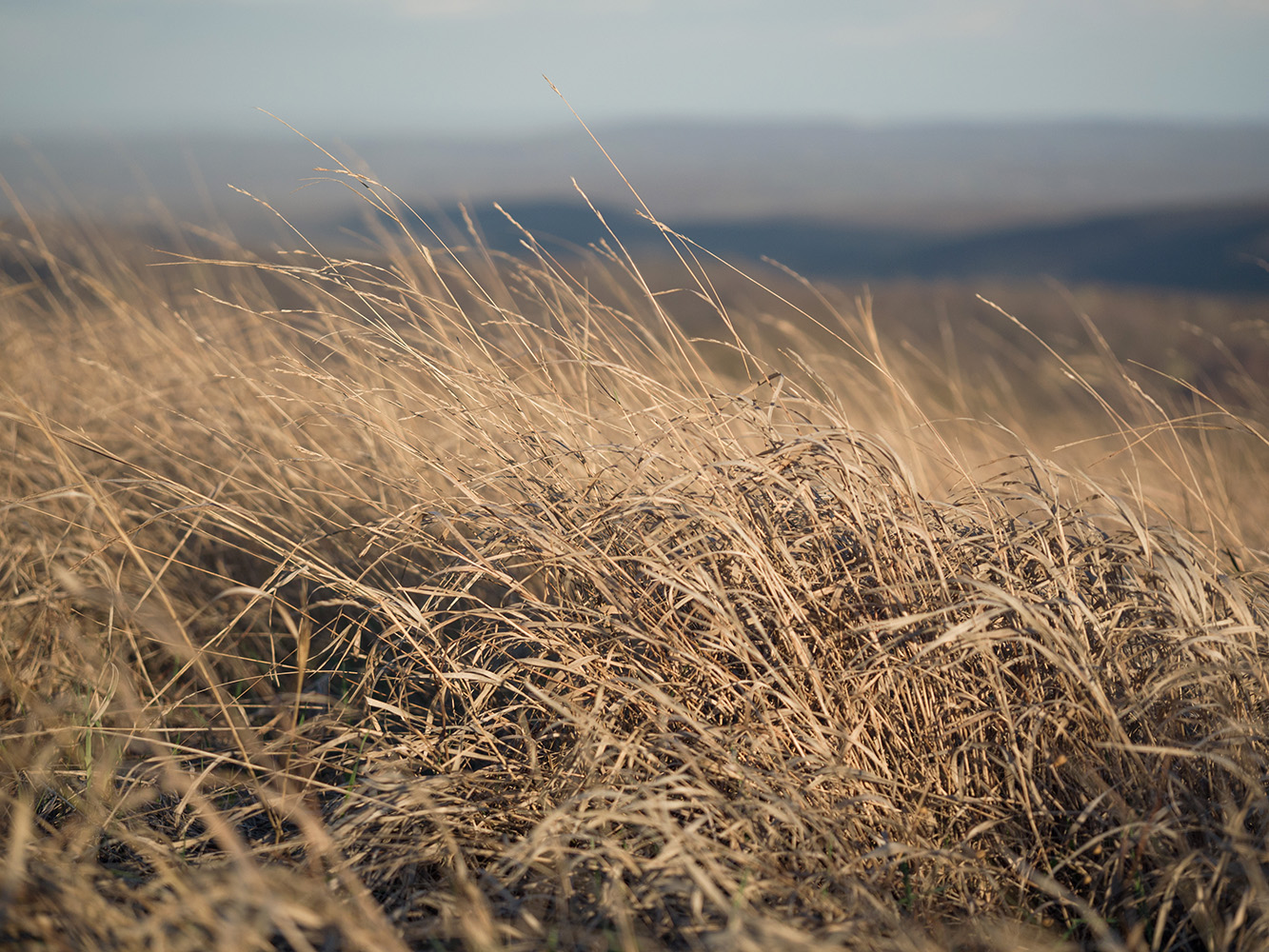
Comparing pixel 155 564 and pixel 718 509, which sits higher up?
pixel 718 509

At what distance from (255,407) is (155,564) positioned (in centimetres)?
64

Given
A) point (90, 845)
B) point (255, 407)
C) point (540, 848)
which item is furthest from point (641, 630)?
point (255, 407)

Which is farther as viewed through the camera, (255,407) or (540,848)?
(255,407)

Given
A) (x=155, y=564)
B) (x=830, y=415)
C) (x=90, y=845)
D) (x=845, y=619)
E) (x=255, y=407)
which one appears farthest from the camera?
(x=255, y=407)

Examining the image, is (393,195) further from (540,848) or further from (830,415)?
(540,848)

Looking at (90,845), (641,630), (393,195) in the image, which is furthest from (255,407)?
(641,630)

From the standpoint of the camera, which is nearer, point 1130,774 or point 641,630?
point 1130,774

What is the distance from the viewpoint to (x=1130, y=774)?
1.20 meters

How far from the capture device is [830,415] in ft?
4.71

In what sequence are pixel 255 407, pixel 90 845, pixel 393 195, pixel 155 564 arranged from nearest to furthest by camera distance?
pixel 90 845
pixel 393 195
pixel 155 564
pixel 255 407

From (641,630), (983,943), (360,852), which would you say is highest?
(641,630)

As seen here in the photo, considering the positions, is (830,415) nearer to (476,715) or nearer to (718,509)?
(718,509)

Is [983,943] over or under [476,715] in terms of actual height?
under

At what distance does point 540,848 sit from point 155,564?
1534mm
